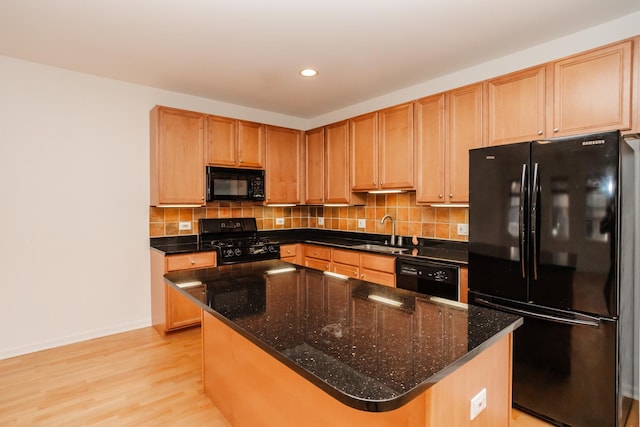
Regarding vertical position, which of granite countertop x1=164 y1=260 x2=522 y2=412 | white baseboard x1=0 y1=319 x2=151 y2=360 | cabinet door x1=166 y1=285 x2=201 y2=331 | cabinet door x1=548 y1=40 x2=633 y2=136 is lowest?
white baseboard x1=0 y1=319 x2=151 y2=360

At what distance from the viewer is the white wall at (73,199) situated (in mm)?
2928

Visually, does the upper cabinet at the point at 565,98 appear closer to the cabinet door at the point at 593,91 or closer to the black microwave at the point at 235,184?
the cabinet door at the point at 593,91

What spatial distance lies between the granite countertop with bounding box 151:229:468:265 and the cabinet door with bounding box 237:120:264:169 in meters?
0.98

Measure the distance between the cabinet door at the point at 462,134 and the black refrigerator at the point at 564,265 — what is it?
53 centimetres

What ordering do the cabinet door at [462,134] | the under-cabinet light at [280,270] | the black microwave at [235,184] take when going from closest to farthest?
the under-cabinet light at [280,270] → the cabinet door at [462,134] → the black microwave at [235,184]

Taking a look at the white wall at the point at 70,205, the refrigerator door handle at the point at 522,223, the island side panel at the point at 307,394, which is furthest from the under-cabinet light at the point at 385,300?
the white wall at the point at 70,205

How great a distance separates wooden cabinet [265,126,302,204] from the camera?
13.8 feet

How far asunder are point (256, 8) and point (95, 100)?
84.1 inches

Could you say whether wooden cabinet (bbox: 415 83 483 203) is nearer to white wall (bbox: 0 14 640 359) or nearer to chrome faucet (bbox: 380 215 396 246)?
white wall (bbox: 0 14 640 359)

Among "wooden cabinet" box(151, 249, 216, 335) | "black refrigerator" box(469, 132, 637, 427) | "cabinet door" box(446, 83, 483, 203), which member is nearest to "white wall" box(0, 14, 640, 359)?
"wooden cabinet" box(151, 249, 216, 335)

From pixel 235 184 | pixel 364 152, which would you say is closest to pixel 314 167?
pixel 364 152

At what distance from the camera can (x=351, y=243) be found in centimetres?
399

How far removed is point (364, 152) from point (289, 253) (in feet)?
4.91

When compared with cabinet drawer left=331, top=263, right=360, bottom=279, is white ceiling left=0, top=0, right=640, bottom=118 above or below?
above
